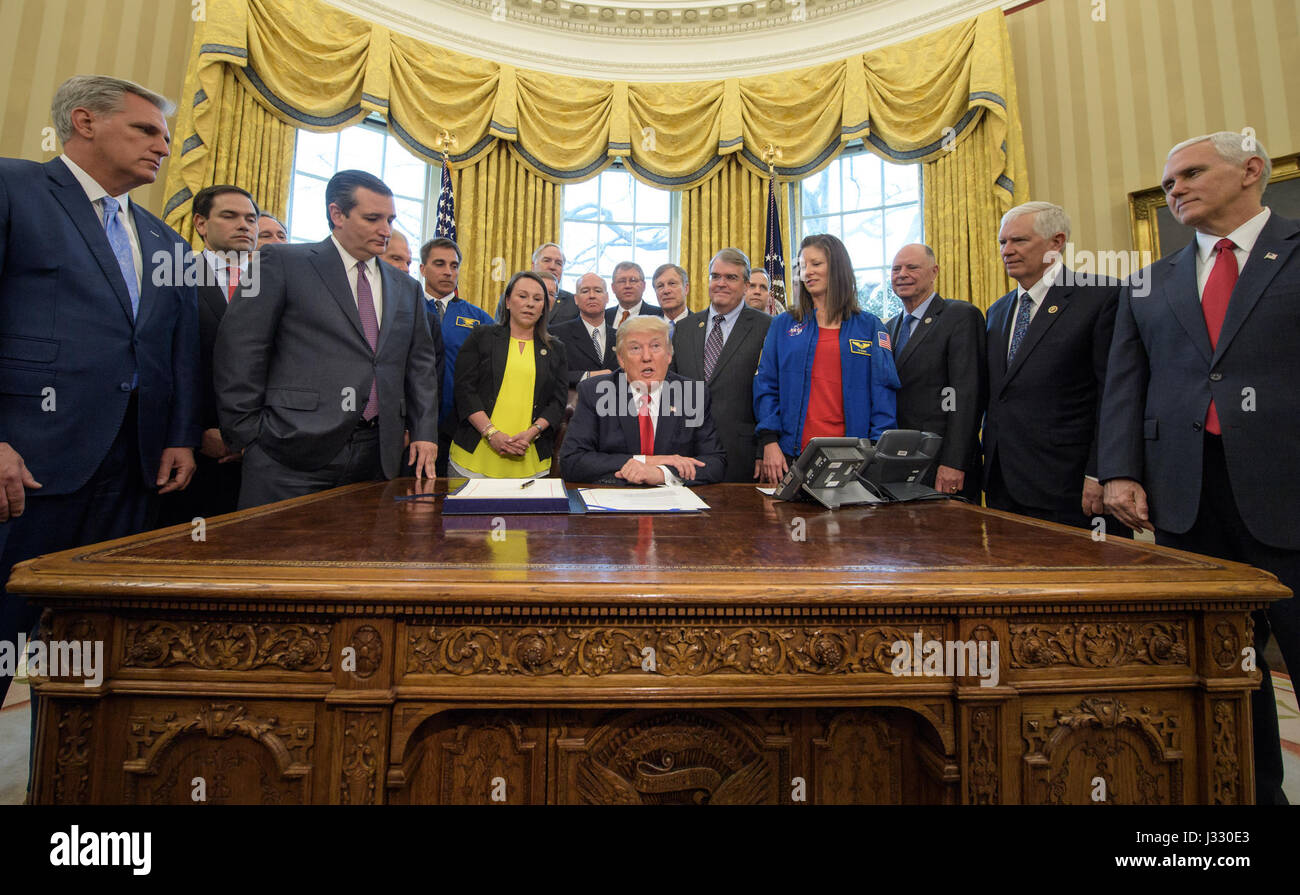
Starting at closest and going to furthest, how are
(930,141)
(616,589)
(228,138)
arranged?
(616,589) < (228,138) < (930,141)

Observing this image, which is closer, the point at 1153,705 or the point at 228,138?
the point at 1153,705

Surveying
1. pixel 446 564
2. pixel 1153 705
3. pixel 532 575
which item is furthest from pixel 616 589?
pixel 1153 705

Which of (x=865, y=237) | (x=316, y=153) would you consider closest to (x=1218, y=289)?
(x=865, y=237)

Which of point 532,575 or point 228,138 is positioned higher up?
point 228,138

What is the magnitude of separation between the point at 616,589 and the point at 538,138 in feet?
21.0

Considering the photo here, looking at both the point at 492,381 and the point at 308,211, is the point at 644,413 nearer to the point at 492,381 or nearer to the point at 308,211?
the point at 492,381

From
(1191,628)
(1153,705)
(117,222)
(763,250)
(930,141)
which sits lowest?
(1153,705)

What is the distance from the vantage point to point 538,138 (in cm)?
621

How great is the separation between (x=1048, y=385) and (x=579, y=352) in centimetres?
254

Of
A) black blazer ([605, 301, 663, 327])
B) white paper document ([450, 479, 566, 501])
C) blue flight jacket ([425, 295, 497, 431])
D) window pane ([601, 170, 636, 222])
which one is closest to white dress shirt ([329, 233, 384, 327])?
blue flight jacket ([425, 295, 497, 431])

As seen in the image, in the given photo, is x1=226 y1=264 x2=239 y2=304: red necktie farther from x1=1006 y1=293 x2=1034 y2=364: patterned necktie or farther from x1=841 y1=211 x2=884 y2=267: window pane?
x1=841 y1=211 x2=884 y2=267: window pane

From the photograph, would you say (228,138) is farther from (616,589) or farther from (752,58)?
(616,589)

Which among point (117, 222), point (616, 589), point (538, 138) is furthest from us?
point (538, 138)

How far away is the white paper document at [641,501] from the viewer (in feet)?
5.03
